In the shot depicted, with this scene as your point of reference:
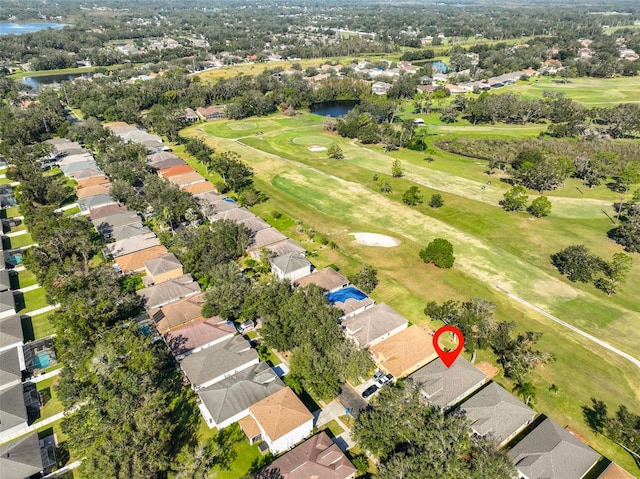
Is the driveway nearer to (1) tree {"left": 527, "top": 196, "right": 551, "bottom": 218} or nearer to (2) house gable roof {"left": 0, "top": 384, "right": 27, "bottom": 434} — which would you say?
(2) house gable roof {"left": 0, "top": 384, "right": 27, "bottom": 434}

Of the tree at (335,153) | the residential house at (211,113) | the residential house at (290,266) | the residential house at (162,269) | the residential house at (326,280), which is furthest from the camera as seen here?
the residential house at (211,113)

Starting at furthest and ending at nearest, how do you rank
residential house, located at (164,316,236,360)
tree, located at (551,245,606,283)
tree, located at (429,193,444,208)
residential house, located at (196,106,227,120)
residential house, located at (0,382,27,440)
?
residential house, located at (196,106,227,120), tree, located at (429,193,444,208), tree, located at (551,245,606,283), residential house, located at (164,316,236,360), residential house, located at (0,382,27,440)

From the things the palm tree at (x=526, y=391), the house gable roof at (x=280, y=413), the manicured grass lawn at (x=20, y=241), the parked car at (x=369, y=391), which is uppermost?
the house gable roof at (x=280, y=413)

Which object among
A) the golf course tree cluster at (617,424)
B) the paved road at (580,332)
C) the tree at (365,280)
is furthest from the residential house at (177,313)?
the golf course tree cluster at (617,424)

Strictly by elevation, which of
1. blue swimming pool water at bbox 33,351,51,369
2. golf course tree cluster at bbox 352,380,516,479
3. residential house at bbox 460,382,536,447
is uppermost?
golf course tree cluster at bbox 352,380,516,479

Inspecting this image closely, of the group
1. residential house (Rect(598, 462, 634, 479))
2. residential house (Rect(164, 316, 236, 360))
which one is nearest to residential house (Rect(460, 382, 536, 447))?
residential house (Rect(598, 462, 634, 479))

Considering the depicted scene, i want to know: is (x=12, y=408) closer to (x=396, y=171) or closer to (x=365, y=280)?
(x=365, y=280)

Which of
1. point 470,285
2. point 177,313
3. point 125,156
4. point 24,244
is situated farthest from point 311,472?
point 125,156

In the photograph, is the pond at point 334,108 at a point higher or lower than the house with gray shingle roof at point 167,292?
lower

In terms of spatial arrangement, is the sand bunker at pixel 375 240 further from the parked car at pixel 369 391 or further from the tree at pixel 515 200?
the parked car at pixel 369 391
